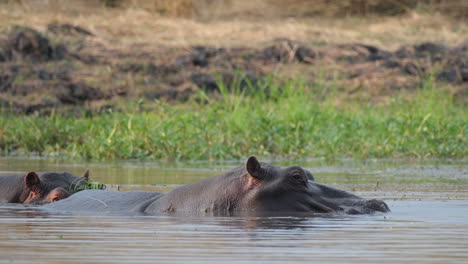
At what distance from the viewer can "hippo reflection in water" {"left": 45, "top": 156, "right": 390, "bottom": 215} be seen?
20.5 feet

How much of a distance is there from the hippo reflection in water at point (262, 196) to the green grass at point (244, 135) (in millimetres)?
5169

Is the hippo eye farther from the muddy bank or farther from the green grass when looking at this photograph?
the muddy bank

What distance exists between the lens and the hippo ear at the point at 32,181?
24.7ft

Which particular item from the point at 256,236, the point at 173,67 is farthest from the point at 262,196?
the point at 173,67

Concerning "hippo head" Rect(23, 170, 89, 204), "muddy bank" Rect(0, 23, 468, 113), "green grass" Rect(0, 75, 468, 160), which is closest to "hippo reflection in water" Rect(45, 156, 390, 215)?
"hippo head" Rect(23, 170, 89, 204)

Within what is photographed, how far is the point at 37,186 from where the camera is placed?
25.3ft

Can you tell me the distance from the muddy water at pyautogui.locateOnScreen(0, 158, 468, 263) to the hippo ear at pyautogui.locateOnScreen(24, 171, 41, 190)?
241 millimetres

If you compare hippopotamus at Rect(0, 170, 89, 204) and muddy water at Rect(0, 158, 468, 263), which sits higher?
muddy water at Rect(0, 158, 468, 263)

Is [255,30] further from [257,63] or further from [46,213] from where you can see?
[46,213]

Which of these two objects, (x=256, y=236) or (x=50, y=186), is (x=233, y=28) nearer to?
(x=50, y=186)

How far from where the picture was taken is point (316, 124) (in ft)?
44.2

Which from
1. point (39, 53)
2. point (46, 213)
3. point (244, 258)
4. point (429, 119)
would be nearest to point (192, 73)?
point (39, 53)

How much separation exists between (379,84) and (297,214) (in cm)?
1309

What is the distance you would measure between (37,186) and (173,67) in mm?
11782
